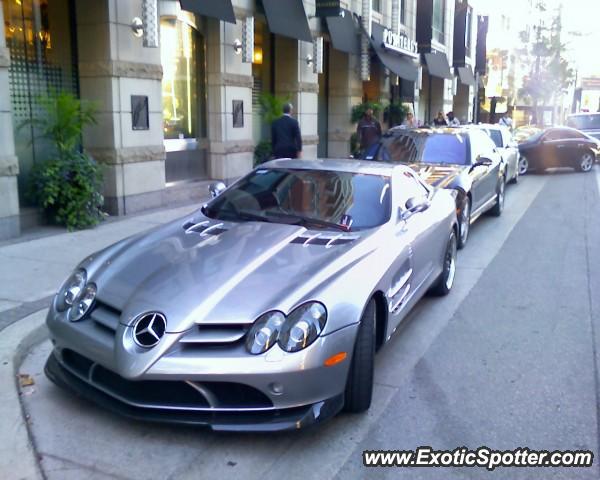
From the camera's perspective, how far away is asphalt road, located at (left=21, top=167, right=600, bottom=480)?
349cm

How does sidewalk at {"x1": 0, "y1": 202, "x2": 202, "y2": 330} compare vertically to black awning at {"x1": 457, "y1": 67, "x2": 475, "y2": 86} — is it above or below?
below

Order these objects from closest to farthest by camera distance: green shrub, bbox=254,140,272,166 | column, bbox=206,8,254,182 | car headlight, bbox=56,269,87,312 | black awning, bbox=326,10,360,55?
car headlight, bbox=56,269,87,312 → column, bbox=206,8,254,182 → green shrub, bbox=254,140,272,166 → black awning, bbox=326,10,360,55

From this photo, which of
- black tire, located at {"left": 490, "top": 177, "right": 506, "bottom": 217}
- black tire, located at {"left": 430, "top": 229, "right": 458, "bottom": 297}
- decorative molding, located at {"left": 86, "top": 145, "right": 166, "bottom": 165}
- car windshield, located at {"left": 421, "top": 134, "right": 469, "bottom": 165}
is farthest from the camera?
black tire, located at {"left": 490, "top": 177, "right": 506, "bottom": 217}

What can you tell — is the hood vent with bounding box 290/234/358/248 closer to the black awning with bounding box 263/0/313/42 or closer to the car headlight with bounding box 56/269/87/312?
the car headlight with bounding box 56/269/87/312

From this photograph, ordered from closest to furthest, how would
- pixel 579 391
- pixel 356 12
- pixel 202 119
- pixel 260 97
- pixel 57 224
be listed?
pixel 579 391, pixel 57 224, pixel 202 119, pixel 260 97, pixel 356 12

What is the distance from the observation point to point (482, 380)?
466cm

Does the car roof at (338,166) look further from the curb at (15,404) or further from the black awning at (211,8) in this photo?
the black awning at (211,8)

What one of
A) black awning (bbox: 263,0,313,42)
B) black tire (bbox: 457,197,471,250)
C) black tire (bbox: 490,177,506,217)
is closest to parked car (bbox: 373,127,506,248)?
black tire (bbox: 457,197,471,250)

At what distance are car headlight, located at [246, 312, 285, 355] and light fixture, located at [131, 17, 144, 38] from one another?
26.5ft

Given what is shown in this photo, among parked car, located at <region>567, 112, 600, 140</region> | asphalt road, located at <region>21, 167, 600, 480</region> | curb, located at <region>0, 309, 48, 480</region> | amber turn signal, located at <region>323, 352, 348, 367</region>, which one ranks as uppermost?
parked car, located at <region>567, 112, 600, 140</region>

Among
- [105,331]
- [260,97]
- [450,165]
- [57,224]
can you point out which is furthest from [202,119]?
[105,331]

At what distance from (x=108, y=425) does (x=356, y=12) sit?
732 inches

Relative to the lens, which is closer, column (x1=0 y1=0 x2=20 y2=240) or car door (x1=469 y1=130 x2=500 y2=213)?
column (x1=0 y1=0 x2=20 y2=240)

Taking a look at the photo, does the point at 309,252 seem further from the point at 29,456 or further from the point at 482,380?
the point at 29,456
